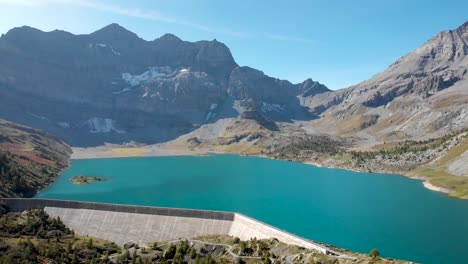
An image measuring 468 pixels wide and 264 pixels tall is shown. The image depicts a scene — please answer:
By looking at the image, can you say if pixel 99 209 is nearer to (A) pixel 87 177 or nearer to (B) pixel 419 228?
(B) pixel 419 228

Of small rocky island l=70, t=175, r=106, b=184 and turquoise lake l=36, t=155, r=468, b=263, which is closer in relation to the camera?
turquoise lake l=36, t=155, r=468, b=263

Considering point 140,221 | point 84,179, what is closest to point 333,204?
point 140,221

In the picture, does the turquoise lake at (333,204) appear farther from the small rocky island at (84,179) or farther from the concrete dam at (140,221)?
the concrete dam at (140,221)

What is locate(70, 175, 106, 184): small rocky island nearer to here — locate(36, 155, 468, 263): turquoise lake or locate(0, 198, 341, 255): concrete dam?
locate(36, 155, 468, 263): turquoise lake

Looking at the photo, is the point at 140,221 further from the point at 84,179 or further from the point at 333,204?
the point at 84,179

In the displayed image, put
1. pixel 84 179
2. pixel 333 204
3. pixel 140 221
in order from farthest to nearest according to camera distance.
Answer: pixel 84 179 < pixel 333 204 < pixel 140 221

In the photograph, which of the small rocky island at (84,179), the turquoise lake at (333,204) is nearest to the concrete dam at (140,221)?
the turquoise lake at (333,204)

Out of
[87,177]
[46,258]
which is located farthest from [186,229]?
[87,177]

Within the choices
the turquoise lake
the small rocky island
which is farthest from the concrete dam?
the small rocky island
